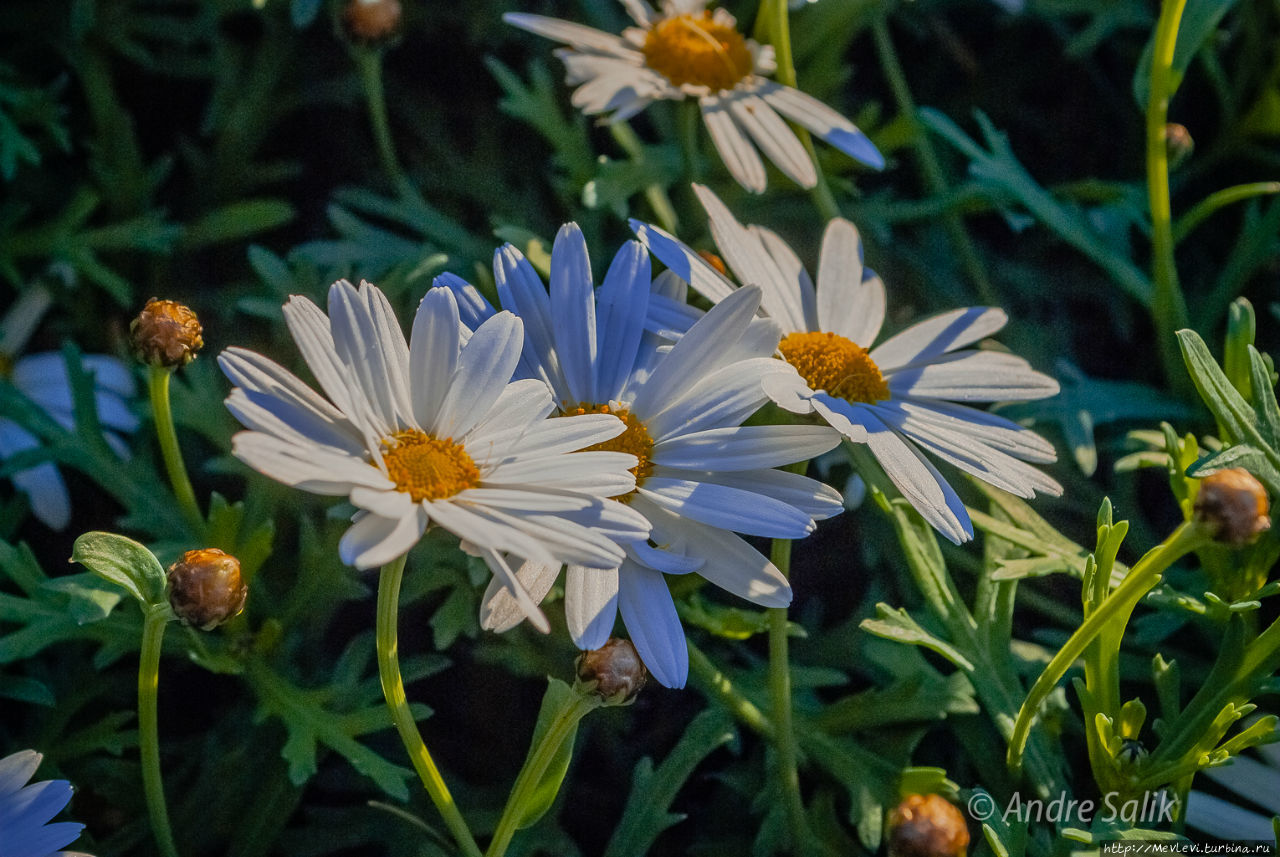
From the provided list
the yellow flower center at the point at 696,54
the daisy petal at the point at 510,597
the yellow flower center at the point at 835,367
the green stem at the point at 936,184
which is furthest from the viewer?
the green stem at the point at 936,184

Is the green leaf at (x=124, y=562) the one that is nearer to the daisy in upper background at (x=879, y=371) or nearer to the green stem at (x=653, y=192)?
the daisy in upper background at (x=879, y=371)

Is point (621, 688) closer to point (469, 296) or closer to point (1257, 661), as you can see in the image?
point (469, 296)

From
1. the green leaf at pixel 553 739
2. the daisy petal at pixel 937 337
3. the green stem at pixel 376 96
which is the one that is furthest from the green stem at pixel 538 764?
the green stem at pixel 376 96

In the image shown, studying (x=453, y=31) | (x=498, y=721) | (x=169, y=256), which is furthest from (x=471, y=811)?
(x=453, y=31)

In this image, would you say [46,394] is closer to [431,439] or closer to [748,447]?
[431,439]

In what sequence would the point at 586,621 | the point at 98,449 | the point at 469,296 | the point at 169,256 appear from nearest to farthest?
the point at 586,621 < the point at 469,296 < the point at 98,449 < the point at 169,256

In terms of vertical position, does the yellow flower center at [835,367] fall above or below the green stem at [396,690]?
above
